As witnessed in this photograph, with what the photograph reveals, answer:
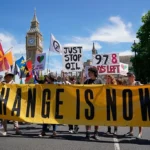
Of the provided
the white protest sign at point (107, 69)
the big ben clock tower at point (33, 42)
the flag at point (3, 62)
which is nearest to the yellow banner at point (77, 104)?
the flag at point (3, 62)

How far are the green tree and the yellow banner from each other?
127 feet

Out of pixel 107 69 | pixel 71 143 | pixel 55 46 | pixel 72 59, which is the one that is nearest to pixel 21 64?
pixel 107 69

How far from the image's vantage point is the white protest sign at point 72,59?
44.6 feet

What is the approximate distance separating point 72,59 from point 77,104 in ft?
13.9

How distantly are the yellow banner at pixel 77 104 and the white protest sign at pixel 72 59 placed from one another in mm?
3666

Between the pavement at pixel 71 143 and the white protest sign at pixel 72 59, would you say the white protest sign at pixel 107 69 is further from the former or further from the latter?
the pavement at pixel 71 143

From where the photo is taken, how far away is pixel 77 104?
383 inches

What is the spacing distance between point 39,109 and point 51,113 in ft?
1.21

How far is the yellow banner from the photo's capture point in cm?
941

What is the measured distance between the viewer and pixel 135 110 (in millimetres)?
9383

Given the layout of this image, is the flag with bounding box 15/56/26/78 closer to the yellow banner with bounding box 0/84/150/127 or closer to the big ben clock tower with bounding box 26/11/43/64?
the yellow banner with bounding box 0/84/150/127

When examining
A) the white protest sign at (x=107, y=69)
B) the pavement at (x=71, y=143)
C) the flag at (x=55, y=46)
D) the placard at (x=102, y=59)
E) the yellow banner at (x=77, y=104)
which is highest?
the flag at (x=55, y=46)

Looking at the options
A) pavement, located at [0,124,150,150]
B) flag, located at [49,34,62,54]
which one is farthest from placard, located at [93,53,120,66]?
pavement, located at [0,124,150,150]

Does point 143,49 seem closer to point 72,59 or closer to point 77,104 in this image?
point 72,59
